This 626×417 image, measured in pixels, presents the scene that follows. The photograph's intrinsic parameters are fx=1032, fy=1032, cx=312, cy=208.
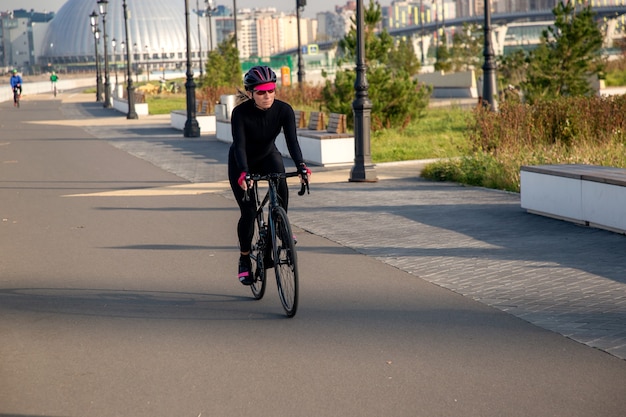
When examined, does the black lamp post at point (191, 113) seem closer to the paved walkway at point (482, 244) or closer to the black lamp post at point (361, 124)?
the paved walkway at point (482, 244)

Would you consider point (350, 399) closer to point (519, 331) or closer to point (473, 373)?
point (473, 373)

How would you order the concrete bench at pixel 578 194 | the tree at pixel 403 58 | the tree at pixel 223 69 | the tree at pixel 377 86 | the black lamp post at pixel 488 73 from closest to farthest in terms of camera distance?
the concrete bench at pixel 578 194
the black lamp post at pixel 488 73
the tree at pixel 377 86
the tree at pixel 223 69
the tree at pixel 403 58

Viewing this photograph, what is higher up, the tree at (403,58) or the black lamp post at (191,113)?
the tree at (403,58)

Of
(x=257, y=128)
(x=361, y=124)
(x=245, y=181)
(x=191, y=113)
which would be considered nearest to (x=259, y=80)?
(x=257, y=128)

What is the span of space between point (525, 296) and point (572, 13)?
19.6 m

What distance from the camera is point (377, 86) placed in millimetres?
24828

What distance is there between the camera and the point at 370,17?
24.4 metres

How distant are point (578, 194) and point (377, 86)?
547 inches

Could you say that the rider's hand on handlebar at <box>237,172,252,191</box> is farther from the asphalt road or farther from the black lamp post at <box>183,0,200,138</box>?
the black lamp post at <box>183,0,200,138</box>

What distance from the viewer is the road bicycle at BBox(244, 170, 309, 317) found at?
7.30 metres

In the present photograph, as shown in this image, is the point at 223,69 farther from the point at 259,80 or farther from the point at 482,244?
the point at 259,80

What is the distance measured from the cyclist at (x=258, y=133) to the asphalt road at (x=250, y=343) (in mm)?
959

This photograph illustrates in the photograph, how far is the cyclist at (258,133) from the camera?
24.8 ft

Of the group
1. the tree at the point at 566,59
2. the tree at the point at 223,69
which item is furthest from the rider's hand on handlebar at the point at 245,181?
the tree at the point at 223,69
